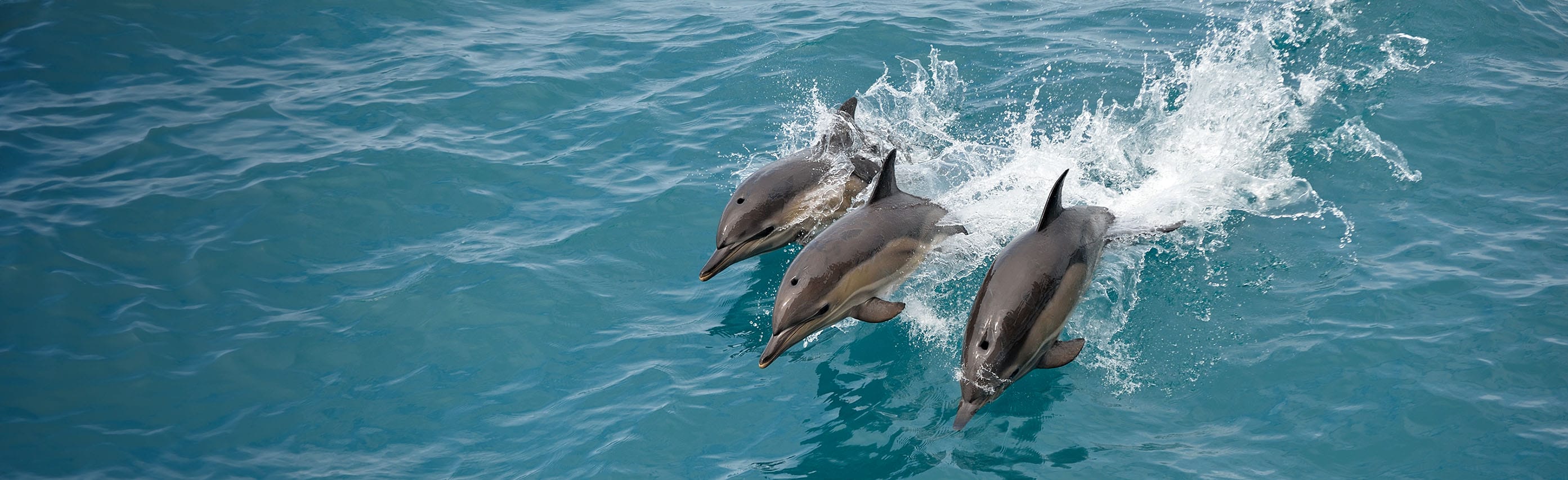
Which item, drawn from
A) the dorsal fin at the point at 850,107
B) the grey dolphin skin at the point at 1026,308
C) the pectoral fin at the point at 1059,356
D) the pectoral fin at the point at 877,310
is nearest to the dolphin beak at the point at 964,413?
the grey dolphin skin at the point at 1026,308

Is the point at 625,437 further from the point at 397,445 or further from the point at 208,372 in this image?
the point at 208,372

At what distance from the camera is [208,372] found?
849 cm

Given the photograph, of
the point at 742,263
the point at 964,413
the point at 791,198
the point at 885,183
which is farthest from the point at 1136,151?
the point at 964,413

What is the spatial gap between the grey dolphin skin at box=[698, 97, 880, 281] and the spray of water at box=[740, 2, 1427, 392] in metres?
0.64

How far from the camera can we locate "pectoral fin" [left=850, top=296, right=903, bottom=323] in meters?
7.91

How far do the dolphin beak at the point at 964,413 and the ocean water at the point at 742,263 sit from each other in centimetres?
35

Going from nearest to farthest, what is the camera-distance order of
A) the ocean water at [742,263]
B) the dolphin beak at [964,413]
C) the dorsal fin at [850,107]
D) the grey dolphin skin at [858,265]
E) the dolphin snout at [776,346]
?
the dolphin beak at [964,413] < the ocean water at [742,263] < the dolphin snout at [776,346] < the grey dolphin skin at [858,265] < the dorsal fin at [850,107]

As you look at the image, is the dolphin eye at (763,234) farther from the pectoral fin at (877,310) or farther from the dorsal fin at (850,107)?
the dorsal fin at (850,107)

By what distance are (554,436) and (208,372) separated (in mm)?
3380

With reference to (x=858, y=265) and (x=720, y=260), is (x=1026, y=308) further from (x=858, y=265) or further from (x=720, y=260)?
(x=720, y=260)

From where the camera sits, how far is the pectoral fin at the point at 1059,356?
7.16m

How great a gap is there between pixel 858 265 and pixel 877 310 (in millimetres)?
406

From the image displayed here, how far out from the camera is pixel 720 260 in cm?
888

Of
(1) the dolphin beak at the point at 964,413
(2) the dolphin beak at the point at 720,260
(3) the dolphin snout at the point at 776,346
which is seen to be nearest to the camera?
(1) the dolphin beak at the point at 964,413
